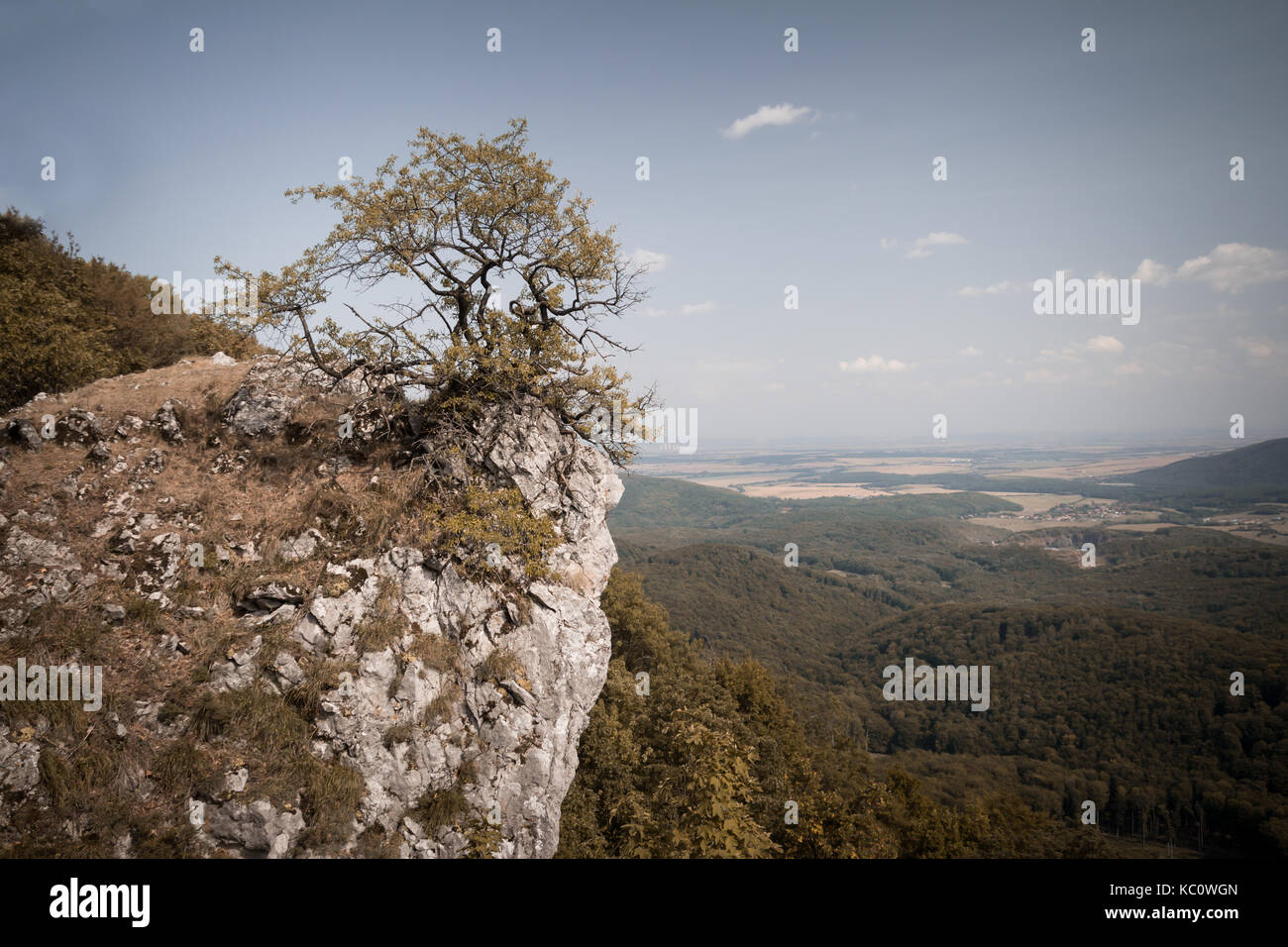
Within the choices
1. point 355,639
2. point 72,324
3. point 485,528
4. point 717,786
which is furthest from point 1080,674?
point 72,324

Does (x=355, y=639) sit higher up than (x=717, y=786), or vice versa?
(x=355, y=639)

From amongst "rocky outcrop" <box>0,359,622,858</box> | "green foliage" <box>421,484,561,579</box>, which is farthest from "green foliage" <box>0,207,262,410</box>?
"green foliage" <box>421,484,561,579</box>

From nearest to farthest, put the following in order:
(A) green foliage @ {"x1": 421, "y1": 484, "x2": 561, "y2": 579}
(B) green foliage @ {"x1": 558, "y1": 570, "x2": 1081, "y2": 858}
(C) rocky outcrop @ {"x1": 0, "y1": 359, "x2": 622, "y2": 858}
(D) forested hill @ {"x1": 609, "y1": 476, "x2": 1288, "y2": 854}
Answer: (C) rocky outcrop @ {"x1": 0, "y1": 359, "x2": 622, "y2": 858} < (A) green foliage @ {"x1": 421, "y1": 484, "x2": 561, "y2": 579} < (B) green foliage @ {"x1": 558, "y1": 570, "x2": 1081, "y2": 858} < (D) forested hill @ {"x1": 609, "y1": 476, "x2": 1288, "y2": 854}

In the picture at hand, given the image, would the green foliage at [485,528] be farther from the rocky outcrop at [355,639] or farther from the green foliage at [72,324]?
the green foliage at [72,324]

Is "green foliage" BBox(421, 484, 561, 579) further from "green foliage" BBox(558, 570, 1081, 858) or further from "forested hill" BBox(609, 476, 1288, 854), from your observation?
"forested hill" BBox(609, 476, 1288, 854)

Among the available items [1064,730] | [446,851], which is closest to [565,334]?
[446,851]

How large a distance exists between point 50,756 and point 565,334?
10850mm

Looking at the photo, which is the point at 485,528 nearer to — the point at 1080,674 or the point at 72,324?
the point at 72,324

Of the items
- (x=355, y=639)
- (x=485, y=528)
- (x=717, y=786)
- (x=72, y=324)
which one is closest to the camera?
(x=355, y=639)

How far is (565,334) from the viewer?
1280 centimetres

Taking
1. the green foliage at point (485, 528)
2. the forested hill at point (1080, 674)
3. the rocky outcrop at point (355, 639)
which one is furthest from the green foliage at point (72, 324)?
the forested hill at point (1080, 674)

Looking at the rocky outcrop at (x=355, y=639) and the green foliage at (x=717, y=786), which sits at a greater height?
the rocky outcrop at (x=355, y=639)

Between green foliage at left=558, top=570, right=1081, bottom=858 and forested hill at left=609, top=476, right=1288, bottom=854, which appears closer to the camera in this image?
green foliage at left=558, top=570, right=1081, bottom=858
